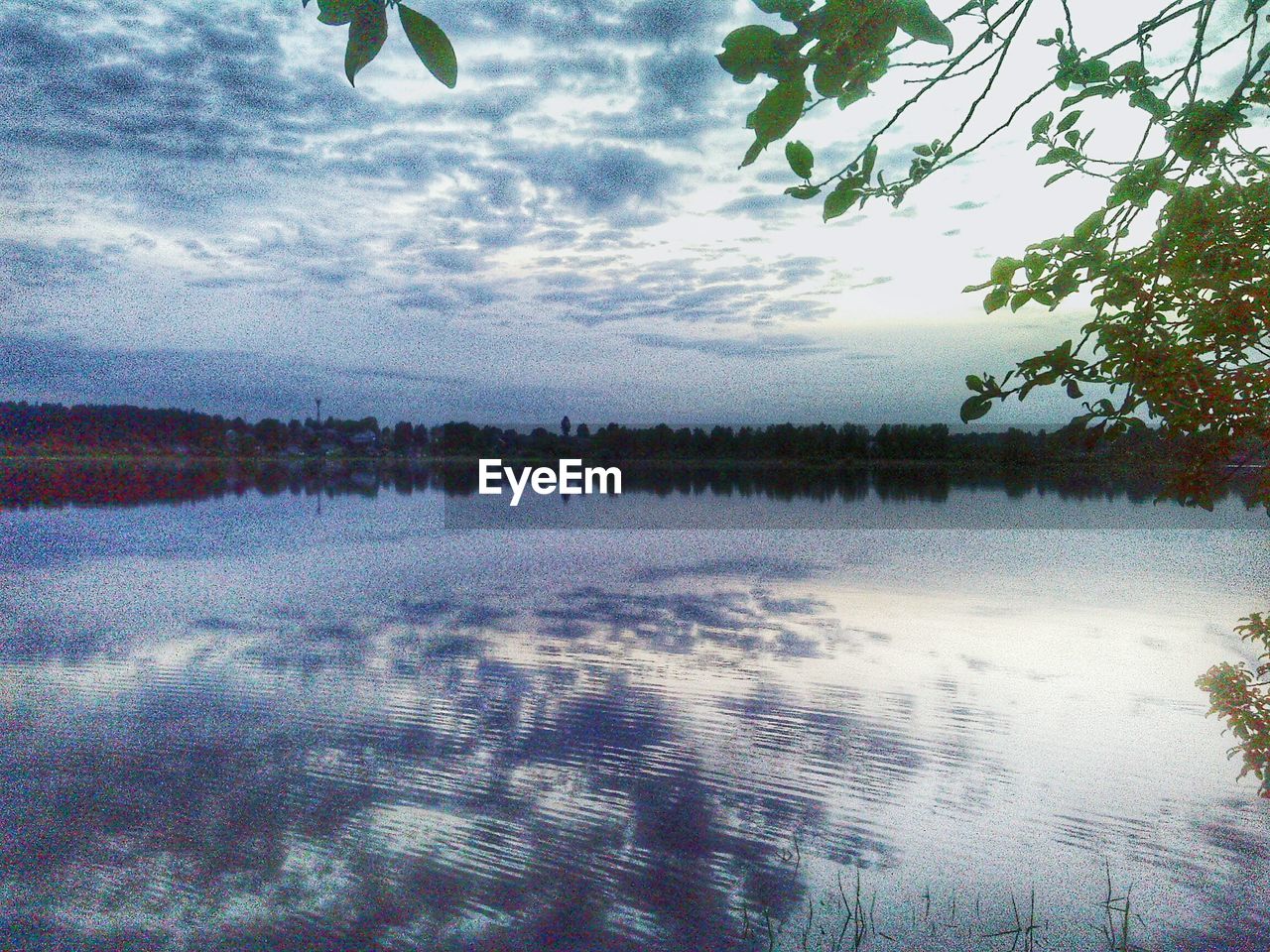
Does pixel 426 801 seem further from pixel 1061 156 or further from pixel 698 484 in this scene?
pixel 698 484

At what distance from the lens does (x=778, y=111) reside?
4.69 ft

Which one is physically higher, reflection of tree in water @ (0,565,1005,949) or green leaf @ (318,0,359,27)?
green leaf @ (318,0,359,27)

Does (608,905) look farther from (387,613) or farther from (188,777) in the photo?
(387,613)

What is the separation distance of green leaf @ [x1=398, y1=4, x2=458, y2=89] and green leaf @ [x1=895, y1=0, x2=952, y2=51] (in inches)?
30.4

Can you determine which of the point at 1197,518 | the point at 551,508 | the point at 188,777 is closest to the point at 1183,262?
the point at 188,777

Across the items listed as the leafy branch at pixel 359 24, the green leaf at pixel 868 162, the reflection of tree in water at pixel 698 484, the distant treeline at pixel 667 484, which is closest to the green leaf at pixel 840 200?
the green leaf at pixel 868 162

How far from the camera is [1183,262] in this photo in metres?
2.50

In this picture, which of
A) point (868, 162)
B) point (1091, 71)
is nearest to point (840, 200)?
point (868, 162)

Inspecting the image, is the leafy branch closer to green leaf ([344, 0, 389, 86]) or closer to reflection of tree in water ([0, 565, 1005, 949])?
green leaf ([344, 0, 389, 86])

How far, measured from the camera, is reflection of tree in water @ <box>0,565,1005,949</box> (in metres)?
5.55

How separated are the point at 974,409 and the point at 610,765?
6.91m

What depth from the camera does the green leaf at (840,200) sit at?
1.85 meters

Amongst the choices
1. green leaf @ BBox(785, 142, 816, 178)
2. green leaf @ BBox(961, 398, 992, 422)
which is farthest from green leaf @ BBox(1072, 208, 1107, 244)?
green leaf @ BBox(785, 142, 816, 178)

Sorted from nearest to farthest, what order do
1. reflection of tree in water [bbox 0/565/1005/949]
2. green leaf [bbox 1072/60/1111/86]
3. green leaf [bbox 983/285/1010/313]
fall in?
green leaf [bbox 1072/60/1111/86] < green leaf [bbox 983/285/1010/313] < reflection of tree in water [bbox 0/565/1005/949]
